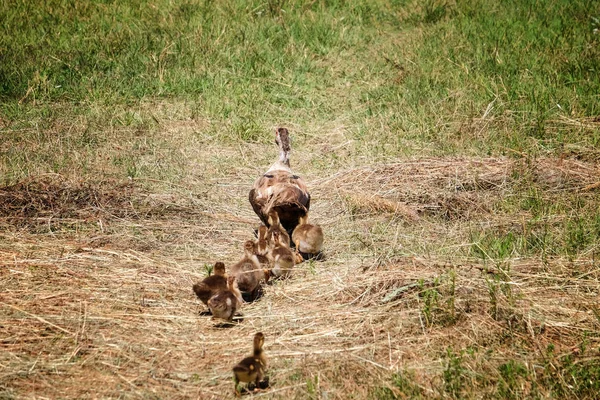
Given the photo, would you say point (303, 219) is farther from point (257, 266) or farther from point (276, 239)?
point (257, 266)

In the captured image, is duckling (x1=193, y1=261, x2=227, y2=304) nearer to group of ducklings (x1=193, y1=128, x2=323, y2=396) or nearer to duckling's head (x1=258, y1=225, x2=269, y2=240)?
group of ducklings (x1=193, y1=128, x2=323, y2=396)

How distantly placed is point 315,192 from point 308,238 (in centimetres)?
161

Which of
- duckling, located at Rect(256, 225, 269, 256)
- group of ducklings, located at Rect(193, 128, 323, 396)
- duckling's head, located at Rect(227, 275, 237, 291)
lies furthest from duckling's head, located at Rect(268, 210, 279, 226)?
duckling's head, located at Rect(227, 275, 237, 291)

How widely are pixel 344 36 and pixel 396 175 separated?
15.7 ft

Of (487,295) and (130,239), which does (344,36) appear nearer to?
(130,239)

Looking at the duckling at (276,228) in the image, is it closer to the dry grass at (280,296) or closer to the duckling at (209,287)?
the dry grass at (280,296)

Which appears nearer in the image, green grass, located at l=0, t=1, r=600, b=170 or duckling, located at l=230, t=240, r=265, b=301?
duckling, located at l=230, t=240, r=265, b=301

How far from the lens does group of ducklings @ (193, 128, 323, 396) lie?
188 inches

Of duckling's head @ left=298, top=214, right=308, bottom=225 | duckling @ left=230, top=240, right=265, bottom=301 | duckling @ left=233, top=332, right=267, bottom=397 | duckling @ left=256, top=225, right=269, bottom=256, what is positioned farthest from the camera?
duckling's head @ left=298, top=214, right=308, bottom=225

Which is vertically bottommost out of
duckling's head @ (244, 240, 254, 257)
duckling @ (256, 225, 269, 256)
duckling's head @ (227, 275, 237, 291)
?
duckling @ (256, 225, 269, 256)

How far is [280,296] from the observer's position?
17.3 ft

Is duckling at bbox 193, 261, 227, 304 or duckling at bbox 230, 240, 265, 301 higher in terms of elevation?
duckling at bbox 193, 261, 227, 304

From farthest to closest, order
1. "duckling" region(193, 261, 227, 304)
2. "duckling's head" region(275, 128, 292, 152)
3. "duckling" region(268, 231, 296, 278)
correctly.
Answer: "duckling's head" region(275, 128, 292, 152) < "duckling" region(268, 231, 296, 278) < "duckling" region(193, 261, 227, 304)

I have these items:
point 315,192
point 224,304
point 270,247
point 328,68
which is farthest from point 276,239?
point 328,68
